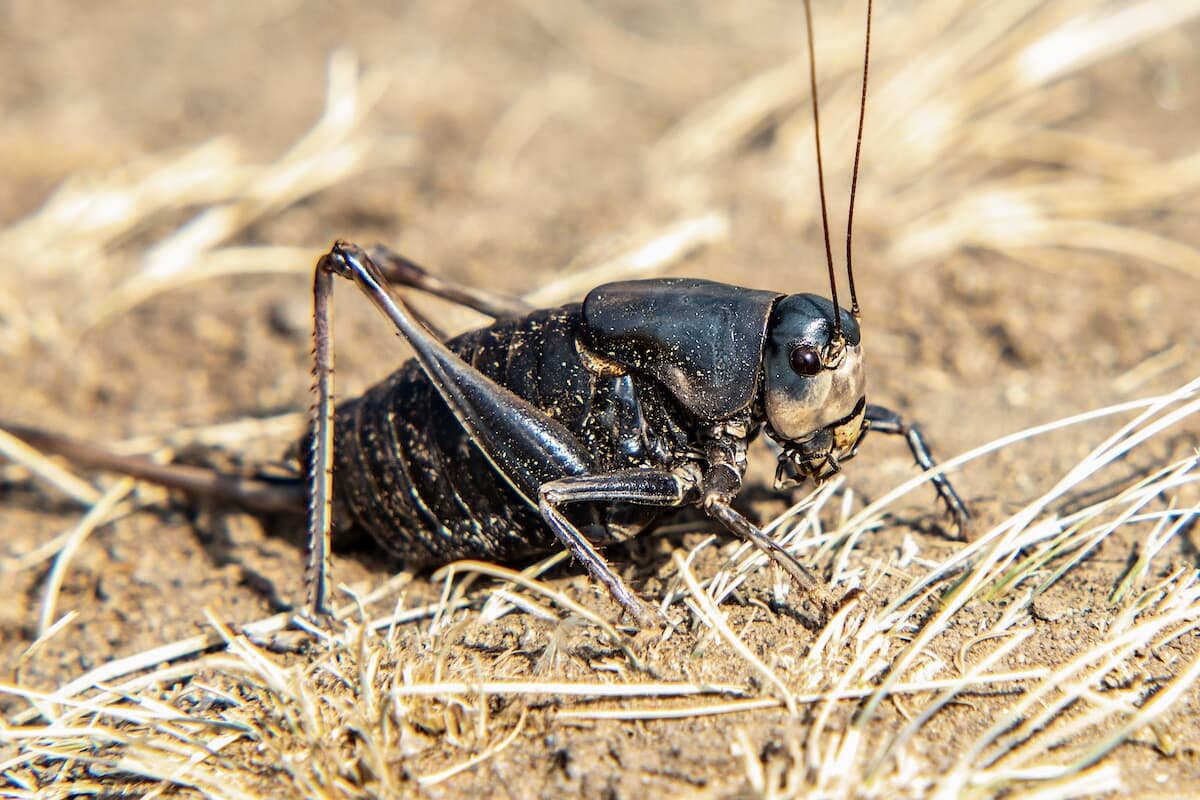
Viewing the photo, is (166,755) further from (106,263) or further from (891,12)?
(891,12)

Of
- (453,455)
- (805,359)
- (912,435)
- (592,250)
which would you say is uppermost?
(592,250)

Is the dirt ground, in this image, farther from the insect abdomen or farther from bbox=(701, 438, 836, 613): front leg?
the insect abdomen

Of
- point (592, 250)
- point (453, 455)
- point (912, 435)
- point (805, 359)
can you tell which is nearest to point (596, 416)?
point (453, 455)

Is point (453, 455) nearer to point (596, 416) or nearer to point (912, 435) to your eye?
point (596, 416)

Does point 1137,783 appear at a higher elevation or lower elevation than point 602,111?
lower

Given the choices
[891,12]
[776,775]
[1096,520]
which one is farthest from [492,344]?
[891,12]
